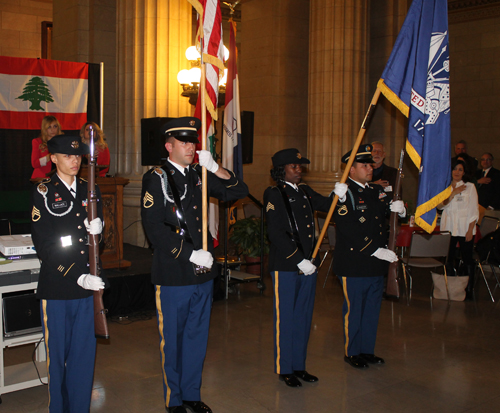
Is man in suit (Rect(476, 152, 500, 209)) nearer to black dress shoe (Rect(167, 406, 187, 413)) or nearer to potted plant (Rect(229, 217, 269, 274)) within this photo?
potted plant (Rect(229, 217, 269, 274))

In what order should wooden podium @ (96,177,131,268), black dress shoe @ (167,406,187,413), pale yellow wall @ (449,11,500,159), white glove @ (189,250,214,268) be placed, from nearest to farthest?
white glove @ (189,250,214,268), black dress shoe @ (167,406,187,413), wooden podium @ (96,177,131,268), pale yellow wall @ (449,11,500,159)

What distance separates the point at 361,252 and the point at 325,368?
3.32 ft

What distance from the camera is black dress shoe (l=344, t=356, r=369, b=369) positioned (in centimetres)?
430

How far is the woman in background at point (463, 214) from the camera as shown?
6.83 m

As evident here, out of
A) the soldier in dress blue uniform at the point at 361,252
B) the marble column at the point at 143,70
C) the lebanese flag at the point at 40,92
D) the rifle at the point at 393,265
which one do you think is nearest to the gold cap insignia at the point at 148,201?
the soldier in dress blue uniform at the point at 361,252

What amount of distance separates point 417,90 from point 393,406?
90.0 inches

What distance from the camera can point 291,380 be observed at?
3.93 meters

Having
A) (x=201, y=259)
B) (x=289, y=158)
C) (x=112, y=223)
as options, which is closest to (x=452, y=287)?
(x=289, y=158)

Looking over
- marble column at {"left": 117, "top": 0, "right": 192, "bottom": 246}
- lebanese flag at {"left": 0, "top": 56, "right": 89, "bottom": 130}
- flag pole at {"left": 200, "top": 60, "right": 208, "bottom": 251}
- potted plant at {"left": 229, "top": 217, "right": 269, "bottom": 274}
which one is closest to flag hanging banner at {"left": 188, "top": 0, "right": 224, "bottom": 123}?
flag pole at {"left": 200, "top": 60, "right": 208, "bottom": 251}

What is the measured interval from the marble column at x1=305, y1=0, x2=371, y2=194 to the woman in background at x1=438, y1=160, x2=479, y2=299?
2.85 metres

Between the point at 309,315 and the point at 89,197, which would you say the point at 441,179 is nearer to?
the point at 309,315

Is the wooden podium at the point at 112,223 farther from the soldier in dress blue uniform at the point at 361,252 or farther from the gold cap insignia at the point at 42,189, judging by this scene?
the gold cap insignia at the point at 42,189

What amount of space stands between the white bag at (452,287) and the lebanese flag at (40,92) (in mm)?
5444

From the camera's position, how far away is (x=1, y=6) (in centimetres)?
1194
